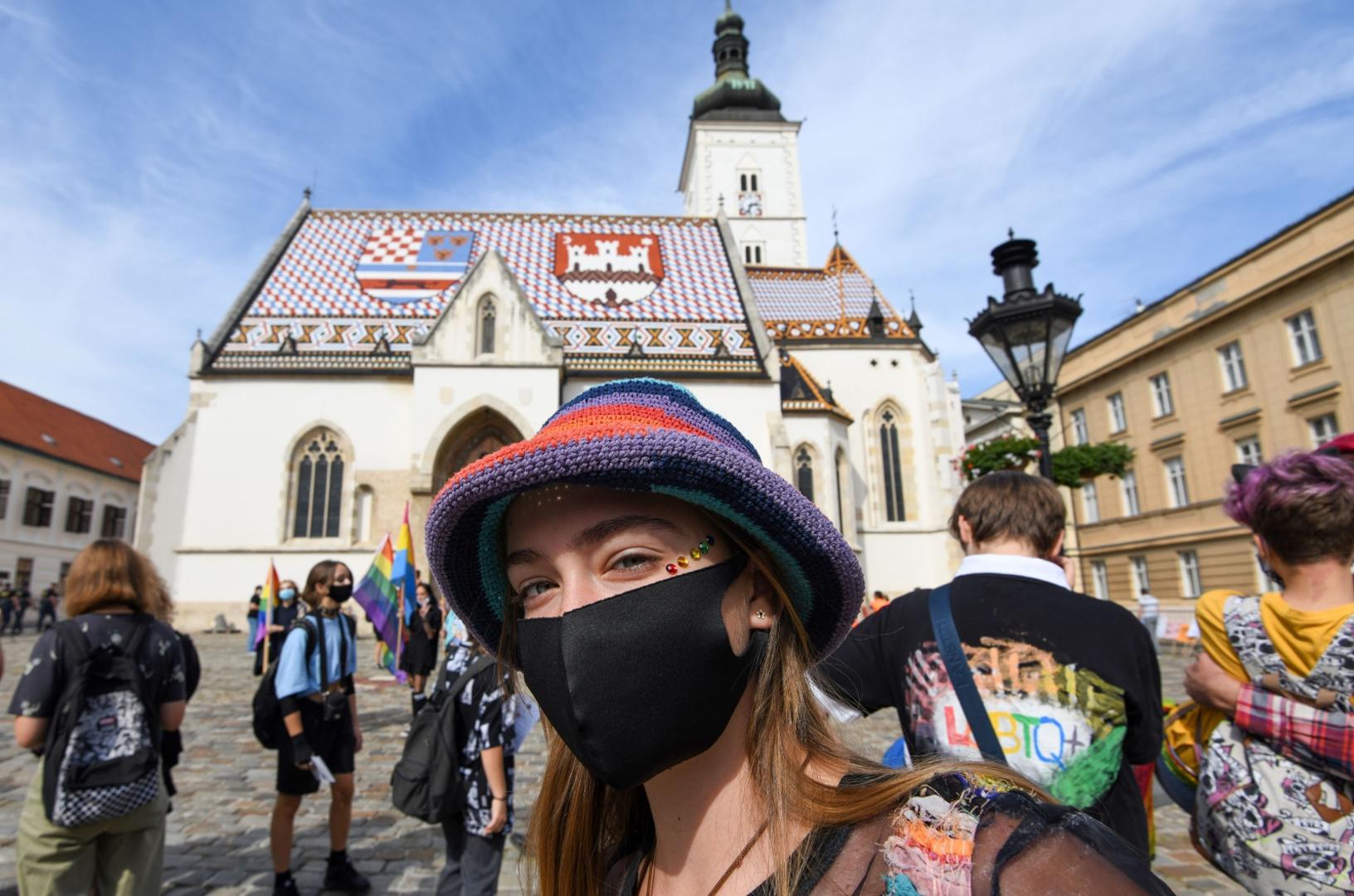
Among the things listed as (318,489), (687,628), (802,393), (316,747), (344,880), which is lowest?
(344,880)

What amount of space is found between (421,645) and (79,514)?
1466 inches

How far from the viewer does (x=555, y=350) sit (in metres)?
20.1

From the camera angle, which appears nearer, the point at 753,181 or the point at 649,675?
the point at 649,675

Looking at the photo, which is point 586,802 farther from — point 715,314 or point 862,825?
point 715,314

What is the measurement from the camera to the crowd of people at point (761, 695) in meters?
1.01

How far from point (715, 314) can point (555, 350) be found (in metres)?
5.69

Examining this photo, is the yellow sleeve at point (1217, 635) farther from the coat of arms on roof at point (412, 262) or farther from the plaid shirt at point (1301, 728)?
the coat of arms on roof at point (412, 262)

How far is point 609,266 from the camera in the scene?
24.7 m

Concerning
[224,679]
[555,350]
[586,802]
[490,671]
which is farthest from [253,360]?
[586,802]

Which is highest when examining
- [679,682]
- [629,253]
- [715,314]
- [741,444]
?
[629,253]

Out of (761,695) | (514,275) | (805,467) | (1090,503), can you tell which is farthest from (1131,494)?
(761,695)

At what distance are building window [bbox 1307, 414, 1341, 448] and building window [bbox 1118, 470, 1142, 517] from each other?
19.5 feet

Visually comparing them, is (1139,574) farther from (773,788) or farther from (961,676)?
(773,788)

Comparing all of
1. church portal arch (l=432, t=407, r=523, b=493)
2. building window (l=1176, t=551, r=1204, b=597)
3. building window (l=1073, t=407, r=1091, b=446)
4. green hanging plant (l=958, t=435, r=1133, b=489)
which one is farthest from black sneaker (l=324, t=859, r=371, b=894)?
building window (l=1073, t=407, r=1091, b=446)
